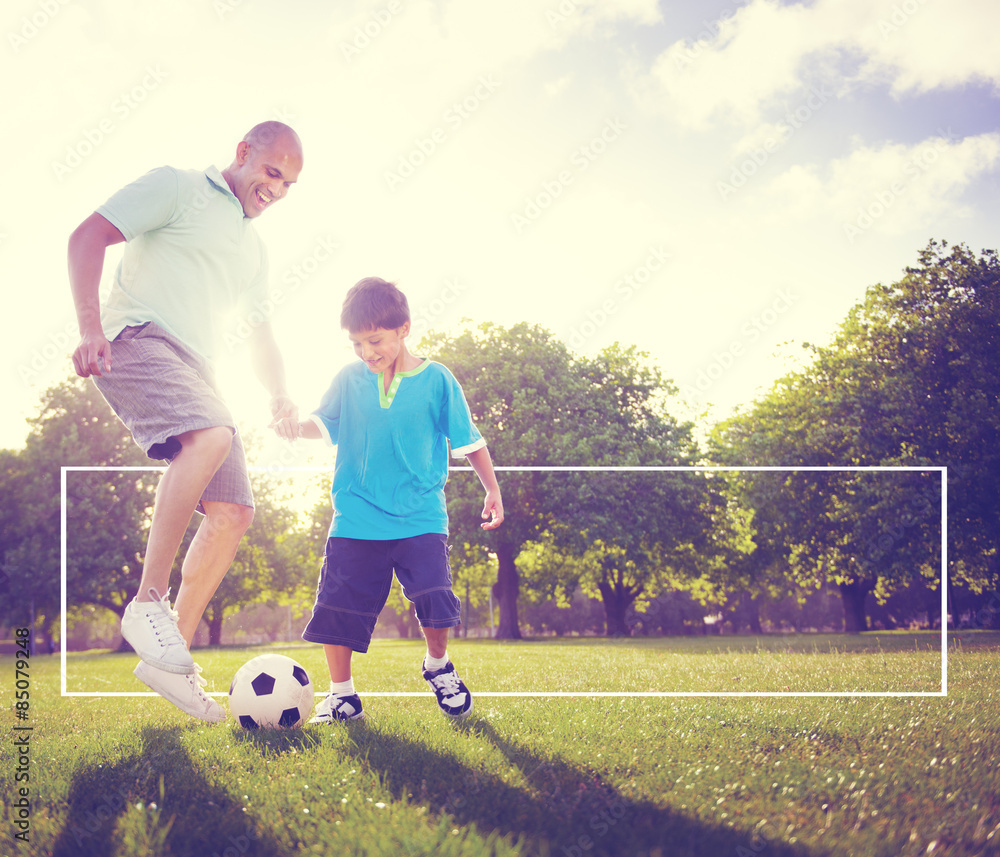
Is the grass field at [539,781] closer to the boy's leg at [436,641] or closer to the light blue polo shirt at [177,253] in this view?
the boy's leg at [436,641]

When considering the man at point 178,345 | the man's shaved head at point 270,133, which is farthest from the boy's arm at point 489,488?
the man's shaved head at point 270,133

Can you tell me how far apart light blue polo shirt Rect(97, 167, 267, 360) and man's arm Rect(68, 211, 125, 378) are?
7 cm

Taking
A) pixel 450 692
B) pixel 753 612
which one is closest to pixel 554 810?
pixel 450 692

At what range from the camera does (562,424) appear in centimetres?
2170

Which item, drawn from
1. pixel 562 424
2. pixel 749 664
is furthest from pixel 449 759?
pixel 562 424

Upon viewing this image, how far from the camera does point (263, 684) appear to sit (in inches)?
147

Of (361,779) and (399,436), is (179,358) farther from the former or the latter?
(361,779)

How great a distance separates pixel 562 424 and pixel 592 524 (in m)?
8.82

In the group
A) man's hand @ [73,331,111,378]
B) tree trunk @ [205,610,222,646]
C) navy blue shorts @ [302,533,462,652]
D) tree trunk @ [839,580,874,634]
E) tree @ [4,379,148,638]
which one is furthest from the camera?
tree @ [4,379,148,638]

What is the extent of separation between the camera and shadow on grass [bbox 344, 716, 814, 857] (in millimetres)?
1893

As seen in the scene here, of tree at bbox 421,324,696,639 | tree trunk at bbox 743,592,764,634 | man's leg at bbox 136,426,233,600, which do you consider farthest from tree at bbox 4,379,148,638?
man's leg at bbox 136,426,233,600

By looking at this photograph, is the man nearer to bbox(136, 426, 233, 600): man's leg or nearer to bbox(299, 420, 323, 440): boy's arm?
bbox(136, 426, 233, 600): man's leg

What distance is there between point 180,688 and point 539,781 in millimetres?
1774

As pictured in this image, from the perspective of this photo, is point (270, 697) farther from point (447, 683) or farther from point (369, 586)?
point (447, 683)
